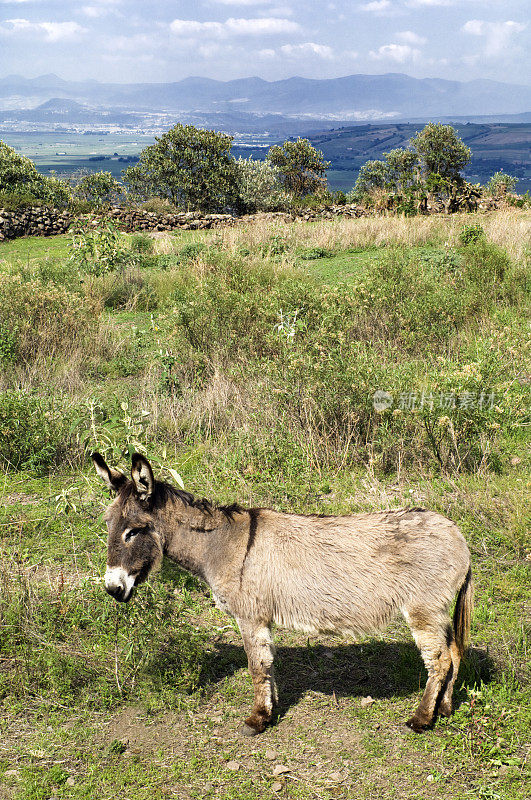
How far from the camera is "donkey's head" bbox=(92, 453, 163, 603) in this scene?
370 cm

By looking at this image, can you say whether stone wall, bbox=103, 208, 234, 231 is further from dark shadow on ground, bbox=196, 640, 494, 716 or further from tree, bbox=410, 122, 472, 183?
dark shadow on ground, bbox=196, 640, 494, 716

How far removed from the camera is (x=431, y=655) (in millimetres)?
3654

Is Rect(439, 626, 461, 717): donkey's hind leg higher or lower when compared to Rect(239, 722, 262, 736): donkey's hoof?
higher

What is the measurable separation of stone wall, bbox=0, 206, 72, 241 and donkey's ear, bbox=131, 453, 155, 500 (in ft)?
74.1

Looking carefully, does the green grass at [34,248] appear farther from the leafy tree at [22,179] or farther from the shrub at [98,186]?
the shrub at [98,186]

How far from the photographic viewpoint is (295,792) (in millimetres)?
3410

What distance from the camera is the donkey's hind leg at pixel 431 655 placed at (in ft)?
11.9

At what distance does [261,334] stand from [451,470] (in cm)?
455

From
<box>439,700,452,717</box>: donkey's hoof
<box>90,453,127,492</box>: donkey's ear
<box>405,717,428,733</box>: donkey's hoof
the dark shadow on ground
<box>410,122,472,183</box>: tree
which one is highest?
<box>410,122,472,183</box>: tree

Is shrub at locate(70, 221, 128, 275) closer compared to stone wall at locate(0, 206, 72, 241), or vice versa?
shrub at locate(70, 221, 128, 275)

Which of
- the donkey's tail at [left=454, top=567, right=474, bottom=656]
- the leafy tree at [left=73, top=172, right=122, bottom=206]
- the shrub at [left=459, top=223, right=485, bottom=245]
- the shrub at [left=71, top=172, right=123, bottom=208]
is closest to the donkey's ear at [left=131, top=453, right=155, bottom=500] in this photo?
the donkey's tail at [left=454, top=567, right=474, bottom=656]

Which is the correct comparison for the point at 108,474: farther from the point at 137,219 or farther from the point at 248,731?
the point at 137,219

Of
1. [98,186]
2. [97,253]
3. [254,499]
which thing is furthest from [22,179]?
[254,499]

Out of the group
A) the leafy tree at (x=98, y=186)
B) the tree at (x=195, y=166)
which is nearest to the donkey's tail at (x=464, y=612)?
the tree at (x=195, y=166)
